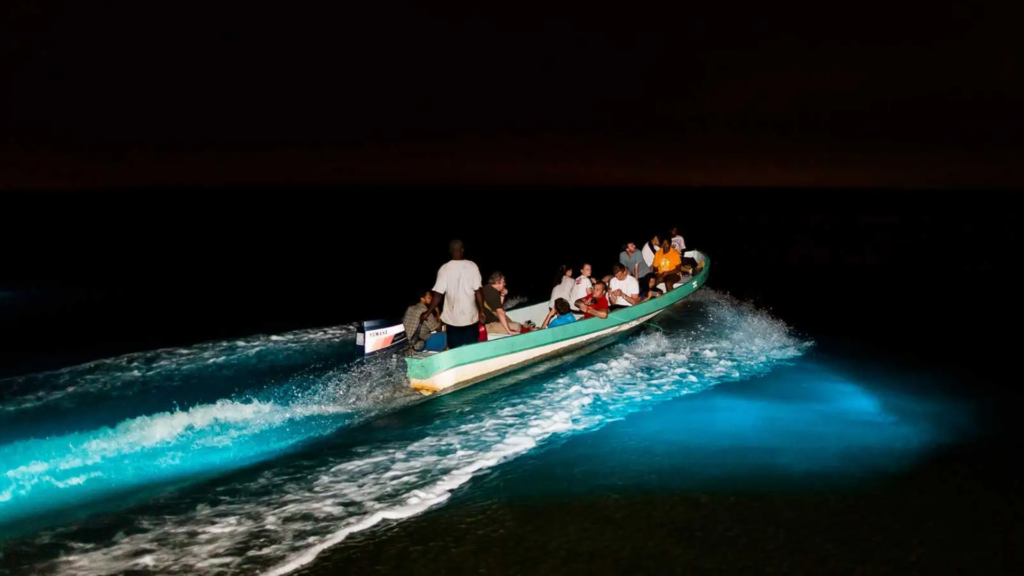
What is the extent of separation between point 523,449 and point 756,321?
12047mm

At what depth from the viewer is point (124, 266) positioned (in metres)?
33.5

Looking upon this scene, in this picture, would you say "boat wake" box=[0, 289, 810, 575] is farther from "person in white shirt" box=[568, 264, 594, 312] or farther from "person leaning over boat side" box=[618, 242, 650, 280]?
"person leaning over boat side" box=[618, 242, 650, 280]

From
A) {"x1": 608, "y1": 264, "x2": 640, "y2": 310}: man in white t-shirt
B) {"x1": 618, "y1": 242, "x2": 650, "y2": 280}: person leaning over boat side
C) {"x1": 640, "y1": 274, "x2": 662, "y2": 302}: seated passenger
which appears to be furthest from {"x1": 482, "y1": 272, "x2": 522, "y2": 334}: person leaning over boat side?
{"x1": 618, "y1": 242, "x2": 650, "y2": 280}: person leaning over boat side

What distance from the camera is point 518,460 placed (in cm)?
1042

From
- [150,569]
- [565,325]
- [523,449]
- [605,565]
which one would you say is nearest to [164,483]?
[150,569]

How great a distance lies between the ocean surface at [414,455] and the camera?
8.03 metres

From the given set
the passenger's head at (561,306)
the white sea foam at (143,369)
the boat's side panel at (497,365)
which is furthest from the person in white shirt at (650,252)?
the white sea foam at (143,369)

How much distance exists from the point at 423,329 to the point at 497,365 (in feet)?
5.24

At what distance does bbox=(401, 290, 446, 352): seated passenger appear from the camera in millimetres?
13117

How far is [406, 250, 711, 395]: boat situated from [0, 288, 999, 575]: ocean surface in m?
0.31

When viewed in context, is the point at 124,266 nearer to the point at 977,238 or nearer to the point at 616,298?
the point at 616,298

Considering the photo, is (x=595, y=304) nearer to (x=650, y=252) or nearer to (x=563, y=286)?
(x=563, y=286)

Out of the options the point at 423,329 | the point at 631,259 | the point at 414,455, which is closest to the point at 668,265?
the point at 631,259

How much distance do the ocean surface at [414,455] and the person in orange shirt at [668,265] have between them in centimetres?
490
